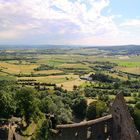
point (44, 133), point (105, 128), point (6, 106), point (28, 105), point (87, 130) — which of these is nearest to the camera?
point (87, 130)

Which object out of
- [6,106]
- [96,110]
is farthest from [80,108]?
[6,106]

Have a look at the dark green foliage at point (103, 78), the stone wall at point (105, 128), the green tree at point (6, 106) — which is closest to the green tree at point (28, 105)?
the green tree at point (6, 106)

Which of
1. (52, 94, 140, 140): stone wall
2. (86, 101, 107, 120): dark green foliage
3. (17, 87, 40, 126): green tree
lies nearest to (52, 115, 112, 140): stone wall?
(52, 94, 140, 140): stone wall

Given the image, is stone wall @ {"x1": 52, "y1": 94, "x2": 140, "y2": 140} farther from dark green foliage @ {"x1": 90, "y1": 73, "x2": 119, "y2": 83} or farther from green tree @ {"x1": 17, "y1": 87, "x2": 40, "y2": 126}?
dark green foliage @ {"x1": 90, "y1": 73, "x2": 119, "y2": 83}

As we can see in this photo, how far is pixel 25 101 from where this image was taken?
65.2 meters

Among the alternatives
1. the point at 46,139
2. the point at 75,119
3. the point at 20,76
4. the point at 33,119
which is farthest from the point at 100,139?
the point at 20,76

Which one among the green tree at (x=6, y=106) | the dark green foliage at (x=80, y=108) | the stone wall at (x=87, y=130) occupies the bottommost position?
the dark green foliage at (x=80, y=108)

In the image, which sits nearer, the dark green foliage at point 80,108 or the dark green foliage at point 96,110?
the dark green foliage at point 96,110

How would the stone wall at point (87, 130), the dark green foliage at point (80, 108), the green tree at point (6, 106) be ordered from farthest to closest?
the dark green foliage at point (80, 108)
the green tree at point (6, 106)
the stone wall at point (87, 130)

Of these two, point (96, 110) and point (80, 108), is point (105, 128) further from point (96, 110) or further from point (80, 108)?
point (80, 108)

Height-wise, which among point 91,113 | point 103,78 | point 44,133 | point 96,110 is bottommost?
point 103,78

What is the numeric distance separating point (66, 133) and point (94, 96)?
201ft

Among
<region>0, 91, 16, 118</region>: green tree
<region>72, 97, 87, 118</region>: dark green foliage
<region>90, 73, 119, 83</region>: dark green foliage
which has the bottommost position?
<region>90, 73, 119, 83</region>: dark green foliage

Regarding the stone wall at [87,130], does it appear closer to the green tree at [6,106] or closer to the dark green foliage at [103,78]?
the green tree at [6,106]
